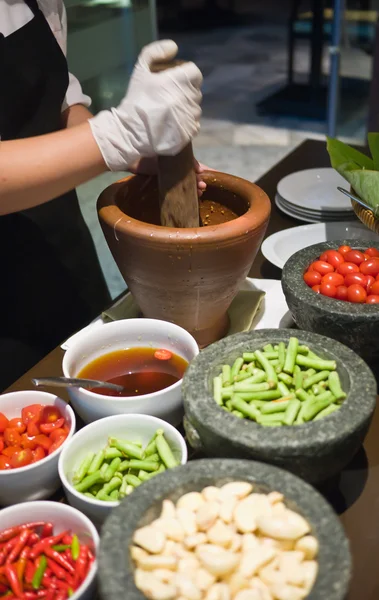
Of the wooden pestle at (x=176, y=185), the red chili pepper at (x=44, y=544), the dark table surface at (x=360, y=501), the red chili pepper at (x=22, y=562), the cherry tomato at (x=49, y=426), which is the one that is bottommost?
the dark table surface at (x=360, y=501)

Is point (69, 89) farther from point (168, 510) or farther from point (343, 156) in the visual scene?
point (168, 510)

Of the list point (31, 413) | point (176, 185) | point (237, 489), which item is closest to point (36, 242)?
point (176, 185)

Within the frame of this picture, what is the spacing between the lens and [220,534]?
687mm

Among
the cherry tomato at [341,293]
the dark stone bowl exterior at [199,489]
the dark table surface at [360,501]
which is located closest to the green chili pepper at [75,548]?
the dark stone bowl exterior at [199,489]

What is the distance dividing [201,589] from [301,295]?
531 millimetres

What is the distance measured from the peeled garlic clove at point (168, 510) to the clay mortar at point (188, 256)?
1.40 feet

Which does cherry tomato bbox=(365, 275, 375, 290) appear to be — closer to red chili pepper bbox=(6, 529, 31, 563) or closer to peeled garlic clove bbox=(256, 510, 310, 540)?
peeled garlic clove bbox=(256, 510, 310, 540)

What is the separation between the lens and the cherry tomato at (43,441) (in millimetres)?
912

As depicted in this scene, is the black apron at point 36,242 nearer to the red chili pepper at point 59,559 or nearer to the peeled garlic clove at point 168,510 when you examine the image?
the red chili pepper at point 59,559

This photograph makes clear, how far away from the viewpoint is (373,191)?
1254mm

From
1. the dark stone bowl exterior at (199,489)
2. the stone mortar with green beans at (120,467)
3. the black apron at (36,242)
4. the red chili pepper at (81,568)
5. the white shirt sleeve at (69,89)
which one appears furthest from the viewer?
the white shirt sleeve at (69,89)

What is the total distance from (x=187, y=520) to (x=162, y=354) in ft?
1.30

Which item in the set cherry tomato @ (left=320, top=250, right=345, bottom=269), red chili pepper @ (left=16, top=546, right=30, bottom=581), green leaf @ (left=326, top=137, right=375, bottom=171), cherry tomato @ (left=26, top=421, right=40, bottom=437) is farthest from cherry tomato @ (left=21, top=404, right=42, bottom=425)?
green leaf @ (left=326, top=137, right=375, bottom=171)

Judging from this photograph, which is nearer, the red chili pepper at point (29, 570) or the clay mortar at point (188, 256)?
the red chili pepper at point (29, 570)
